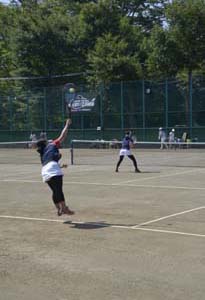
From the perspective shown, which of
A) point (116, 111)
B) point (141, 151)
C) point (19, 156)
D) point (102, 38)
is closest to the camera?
point (19, 156)

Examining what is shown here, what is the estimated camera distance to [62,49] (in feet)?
200

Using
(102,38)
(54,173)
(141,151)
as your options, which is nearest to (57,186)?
(54,173)

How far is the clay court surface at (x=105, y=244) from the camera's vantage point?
7.46 meters

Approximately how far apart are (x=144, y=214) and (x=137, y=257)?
13.7 feet

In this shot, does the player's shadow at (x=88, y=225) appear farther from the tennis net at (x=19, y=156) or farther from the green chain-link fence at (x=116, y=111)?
the green chain-link fence at (x=116, y=111)

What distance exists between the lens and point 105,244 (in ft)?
32.8

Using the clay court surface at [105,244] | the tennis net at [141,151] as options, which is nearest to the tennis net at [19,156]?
the tennis net at [141,151]

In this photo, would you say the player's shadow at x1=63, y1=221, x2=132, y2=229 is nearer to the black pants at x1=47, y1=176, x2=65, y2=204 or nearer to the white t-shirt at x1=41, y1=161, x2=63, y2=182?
the black pants at x1=47, y1=176, x2=65, y2=204

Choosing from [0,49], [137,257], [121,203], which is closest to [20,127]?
[0,49]

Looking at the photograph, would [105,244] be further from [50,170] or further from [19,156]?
[19,156]

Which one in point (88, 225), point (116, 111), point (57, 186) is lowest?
point (88, 225)

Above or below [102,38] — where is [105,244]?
below

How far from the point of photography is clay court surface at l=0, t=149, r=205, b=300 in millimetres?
7465

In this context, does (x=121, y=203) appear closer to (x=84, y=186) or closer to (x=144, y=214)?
(x=144, y=214)
